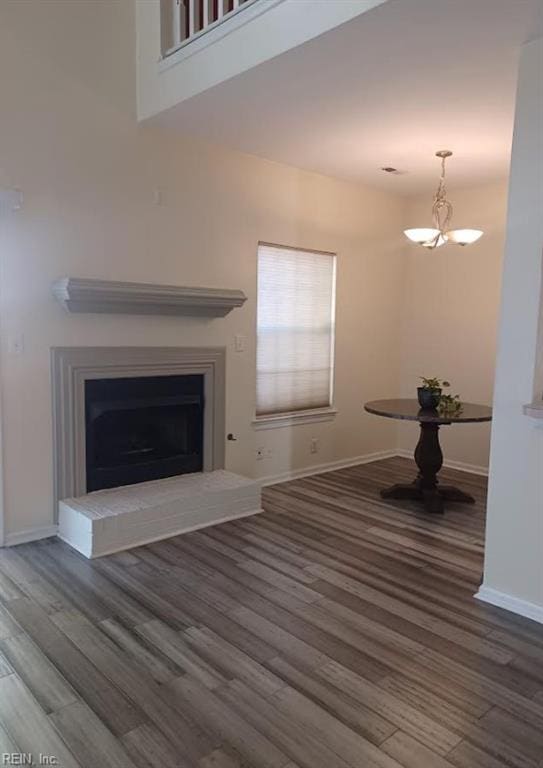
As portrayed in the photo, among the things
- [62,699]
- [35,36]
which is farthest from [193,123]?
[62,699]

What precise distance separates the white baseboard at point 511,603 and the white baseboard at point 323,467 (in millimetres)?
2206

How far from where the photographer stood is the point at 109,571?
10.1 ft

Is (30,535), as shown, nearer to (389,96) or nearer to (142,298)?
(142,298)

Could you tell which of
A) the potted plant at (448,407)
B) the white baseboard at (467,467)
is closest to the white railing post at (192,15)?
the potted plant at (448,407)

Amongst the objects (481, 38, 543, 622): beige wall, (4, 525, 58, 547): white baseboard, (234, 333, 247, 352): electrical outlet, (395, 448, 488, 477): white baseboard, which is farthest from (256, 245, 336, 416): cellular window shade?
(481, 38, 543, 622): beige wall

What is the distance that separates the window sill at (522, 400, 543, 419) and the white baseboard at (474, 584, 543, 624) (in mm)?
923

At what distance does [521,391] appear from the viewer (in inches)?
105

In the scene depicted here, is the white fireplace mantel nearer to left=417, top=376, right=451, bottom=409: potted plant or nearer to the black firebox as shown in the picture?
the black firebox

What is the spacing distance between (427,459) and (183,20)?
11.4 ft

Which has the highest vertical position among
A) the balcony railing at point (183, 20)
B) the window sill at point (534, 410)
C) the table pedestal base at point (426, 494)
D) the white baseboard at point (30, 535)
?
the balcony railing at point (183, 20)

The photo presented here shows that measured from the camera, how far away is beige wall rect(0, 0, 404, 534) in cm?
331

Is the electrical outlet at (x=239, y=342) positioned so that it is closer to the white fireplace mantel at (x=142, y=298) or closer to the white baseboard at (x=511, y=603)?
the white fireplace mantel at (x=142, y=298)

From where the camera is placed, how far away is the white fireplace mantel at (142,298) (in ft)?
11.0

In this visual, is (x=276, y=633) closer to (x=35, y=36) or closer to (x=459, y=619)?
(x=459, y=619)
